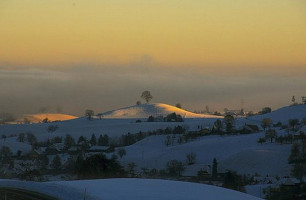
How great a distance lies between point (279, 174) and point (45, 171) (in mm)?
21321

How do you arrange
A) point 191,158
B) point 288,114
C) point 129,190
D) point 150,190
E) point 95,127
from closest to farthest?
point 129,190 < point 150,190 < point 191,158 < point 288,114 < point 95,127

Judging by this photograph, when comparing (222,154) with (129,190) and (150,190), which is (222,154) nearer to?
(150,190)

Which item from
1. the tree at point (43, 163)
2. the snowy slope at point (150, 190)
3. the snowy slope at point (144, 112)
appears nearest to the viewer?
the snowy slope at point (150, 190)

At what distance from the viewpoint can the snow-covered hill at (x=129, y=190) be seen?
26.7 meters

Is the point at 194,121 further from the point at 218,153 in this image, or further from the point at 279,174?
the point at 279,174

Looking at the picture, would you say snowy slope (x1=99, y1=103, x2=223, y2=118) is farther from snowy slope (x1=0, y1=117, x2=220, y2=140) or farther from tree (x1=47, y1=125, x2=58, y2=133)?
tree (x1=47, y1=125, x2=58, y2=133)

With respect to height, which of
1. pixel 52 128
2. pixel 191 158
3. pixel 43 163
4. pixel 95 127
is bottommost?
pixel 43 163

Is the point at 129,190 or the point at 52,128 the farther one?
the point at 52,128

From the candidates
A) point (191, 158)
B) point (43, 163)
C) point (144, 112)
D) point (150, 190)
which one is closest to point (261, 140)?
point (191, 158)

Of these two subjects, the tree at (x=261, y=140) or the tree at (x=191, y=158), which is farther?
the tree at (x=261, y=140)

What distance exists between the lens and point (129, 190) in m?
28.3

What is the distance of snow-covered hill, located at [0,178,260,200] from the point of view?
2670 centimetres

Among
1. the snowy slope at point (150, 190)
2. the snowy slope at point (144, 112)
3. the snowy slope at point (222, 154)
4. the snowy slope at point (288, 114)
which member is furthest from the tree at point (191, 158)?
the snowy slope at point (144, 112)

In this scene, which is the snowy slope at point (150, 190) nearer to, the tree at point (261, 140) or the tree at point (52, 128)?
the tree at point (261, 140)
